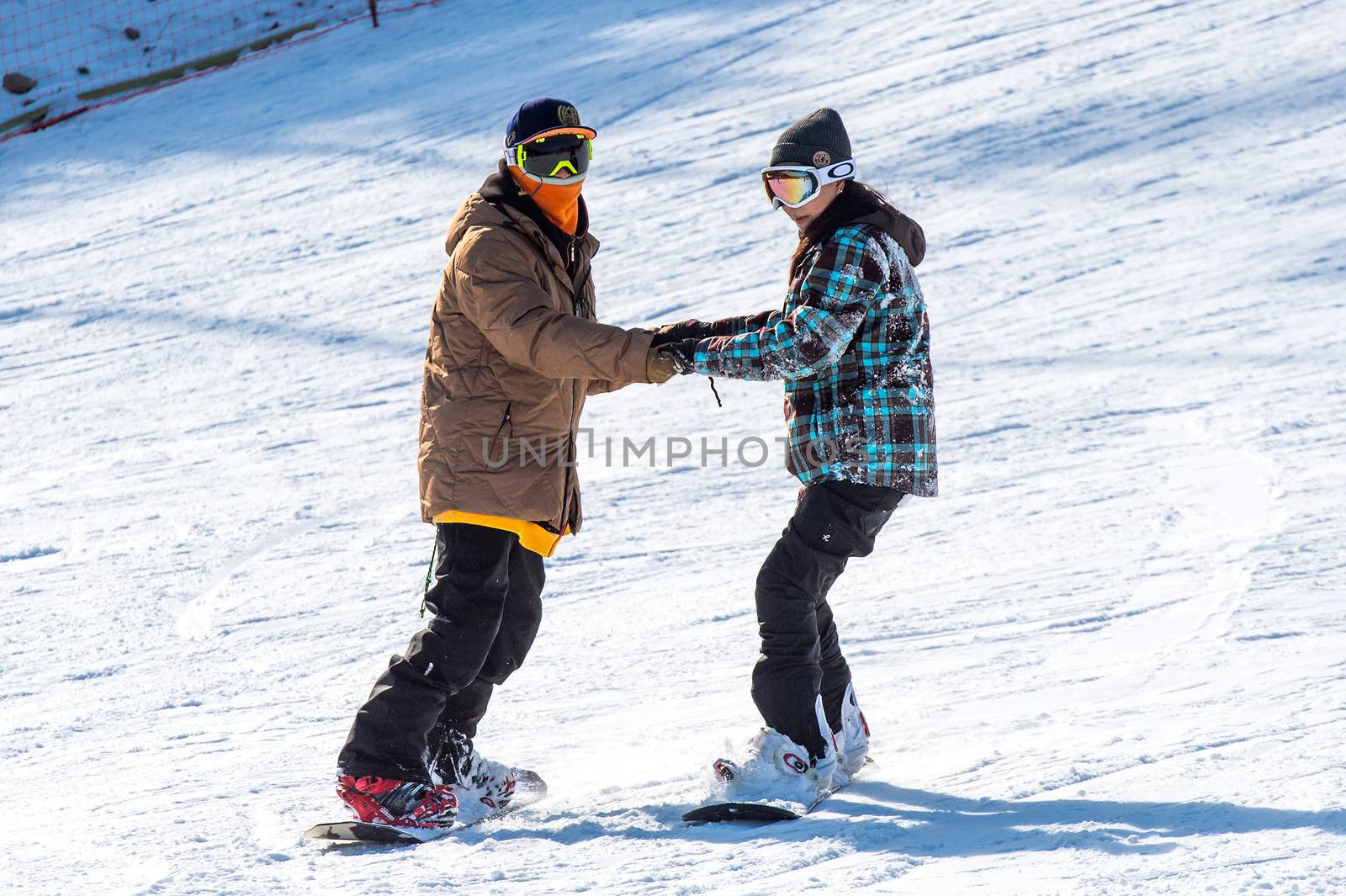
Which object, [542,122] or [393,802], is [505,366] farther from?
[393,802]

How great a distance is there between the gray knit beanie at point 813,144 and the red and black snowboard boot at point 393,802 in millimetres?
1725

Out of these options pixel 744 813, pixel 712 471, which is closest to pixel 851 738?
pixel 744 813

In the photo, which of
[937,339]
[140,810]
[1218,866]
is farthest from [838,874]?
[937,339]

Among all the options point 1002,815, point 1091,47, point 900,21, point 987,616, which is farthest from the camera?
point 900,21

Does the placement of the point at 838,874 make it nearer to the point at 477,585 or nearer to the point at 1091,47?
the point at 477,585

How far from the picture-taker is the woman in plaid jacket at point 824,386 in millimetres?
2986

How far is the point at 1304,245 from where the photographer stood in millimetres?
7277

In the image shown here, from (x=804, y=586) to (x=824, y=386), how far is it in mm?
476

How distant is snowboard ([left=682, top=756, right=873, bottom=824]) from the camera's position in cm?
302

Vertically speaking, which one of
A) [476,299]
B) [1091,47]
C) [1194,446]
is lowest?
[1194,446]

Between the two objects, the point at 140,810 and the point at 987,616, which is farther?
the point at 987,616

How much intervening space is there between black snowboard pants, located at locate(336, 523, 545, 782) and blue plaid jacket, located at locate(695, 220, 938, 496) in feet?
2.30

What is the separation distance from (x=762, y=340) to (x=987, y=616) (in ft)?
5.39

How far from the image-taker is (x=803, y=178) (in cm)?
307
